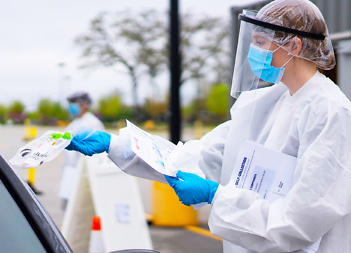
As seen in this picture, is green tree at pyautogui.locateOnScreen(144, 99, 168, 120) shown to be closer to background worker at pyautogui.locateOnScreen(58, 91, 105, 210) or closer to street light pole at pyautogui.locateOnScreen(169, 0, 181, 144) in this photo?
street light pole at pyautogui.locateOnScreen(169, 0, 181, 144)

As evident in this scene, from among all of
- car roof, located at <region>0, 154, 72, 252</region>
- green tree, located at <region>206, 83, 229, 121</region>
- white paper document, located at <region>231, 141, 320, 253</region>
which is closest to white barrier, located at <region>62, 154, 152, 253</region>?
white paper document, located at <region>231, 141, 320, 253</region>

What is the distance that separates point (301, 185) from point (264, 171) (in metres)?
0.25

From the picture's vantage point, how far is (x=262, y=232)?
1.82 meters

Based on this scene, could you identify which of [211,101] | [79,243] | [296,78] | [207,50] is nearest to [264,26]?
[296,78]

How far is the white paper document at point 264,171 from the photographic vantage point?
1926 millimetres

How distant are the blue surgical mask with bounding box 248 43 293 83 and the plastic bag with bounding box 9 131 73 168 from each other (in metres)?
0.74

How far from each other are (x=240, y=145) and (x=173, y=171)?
390 mm

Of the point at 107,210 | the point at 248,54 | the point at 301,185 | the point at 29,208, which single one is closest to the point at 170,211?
the point at 107,210

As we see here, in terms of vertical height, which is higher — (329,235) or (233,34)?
(329,235)

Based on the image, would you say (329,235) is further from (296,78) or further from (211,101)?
(211,101)

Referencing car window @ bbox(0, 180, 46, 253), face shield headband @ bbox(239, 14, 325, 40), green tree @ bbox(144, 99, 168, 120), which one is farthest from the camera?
green tree @ bbox(144, 99, 168, 120)

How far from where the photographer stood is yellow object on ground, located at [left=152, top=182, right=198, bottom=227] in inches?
282

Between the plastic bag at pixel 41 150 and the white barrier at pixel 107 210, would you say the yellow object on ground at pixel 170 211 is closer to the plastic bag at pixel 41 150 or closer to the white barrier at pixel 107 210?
the white barrier at pixel 107 210

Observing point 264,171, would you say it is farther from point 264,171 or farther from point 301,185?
point 301,185
